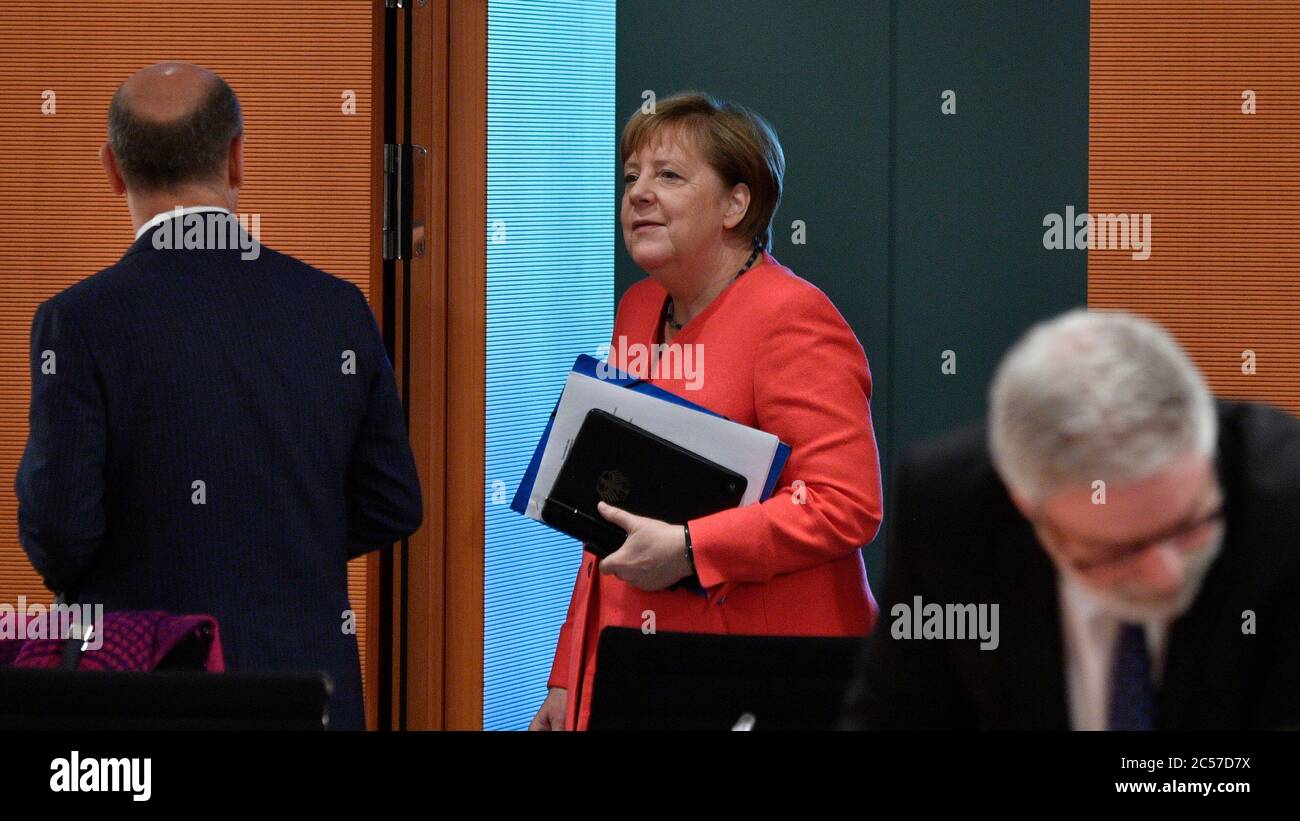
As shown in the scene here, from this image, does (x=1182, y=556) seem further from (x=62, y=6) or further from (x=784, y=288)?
(x=62, y=6)

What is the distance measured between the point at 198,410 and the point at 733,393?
90 centimetres

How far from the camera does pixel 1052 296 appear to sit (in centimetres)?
332

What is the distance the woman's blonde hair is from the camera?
2559 mm

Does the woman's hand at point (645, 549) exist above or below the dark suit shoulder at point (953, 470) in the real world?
below

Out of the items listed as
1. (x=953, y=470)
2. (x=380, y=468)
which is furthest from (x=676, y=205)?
(x=953, y=470)

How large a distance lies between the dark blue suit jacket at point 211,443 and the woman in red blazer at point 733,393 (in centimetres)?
49

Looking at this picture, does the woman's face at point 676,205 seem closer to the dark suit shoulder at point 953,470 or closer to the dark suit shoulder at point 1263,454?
the dark suit shoulder at point 953,470

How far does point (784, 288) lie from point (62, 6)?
6.46 feet

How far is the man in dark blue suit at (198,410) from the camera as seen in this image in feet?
Answer: 6.97

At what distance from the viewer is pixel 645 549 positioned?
2424 millimetres

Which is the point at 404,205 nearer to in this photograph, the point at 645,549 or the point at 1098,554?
the point at 645,549

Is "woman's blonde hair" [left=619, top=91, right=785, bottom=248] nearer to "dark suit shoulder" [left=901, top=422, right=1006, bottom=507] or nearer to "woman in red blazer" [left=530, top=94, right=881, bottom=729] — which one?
"woman in red blazer" [left=530, top=94, right=881, bottom=729]

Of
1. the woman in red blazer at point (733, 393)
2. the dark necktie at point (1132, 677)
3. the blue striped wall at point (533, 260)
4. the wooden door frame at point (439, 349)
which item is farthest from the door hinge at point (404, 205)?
the dark necktie at point (1132, 677)
